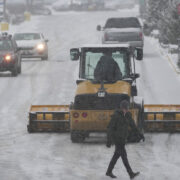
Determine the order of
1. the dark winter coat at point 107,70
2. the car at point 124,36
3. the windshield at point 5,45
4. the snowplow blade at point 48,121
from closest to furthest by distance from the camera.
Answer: the dark winter coat at point 107,70 < the snowplow blade at point 48,121 < the windshield at point 5,45 < the car at point 124,36

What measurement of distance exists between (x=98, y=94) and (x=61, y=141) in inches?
58.6

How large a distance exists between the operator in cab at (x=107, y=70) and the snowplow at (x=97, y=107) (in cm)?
10

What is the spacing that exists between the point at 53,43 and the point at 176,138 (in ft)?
124

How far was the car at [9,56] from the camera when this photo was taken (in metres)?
30.6

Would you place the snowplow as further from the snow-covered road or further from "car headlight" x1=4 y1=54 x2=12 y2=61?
"car headlight" x1=4 y1=54 x2=12 y2=61

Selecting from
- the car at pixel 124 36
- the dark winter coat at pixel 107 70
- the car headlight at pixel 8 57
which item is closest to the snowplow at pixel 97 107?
the dark winter coat at pixel 107 70

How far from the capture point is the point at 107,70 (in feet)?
52.6

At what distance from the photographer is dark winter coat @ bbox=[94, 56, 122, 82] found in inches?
631

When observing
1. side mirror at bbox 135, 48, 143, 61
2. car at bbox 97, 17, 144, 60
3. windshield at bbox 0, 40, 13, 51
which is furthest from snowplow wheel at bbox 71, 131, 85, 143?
car at bbox 97, 17, 144, 60

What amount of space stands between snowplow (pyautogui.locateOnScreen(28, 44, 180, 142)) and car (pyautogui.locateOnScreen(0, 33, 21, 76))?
13117 millimetres

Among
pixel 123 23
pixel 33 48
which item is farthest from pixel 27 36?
pixel 123 23

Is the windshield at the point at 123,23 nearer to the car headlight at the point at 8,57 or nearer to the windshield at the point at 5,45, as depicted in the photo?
the windshield at the point at 5,45

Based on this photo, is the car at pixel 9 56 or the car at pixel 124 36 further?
the car at pixel 124 36

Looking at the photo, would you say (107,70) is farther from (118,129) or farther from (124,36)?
(124,36)
